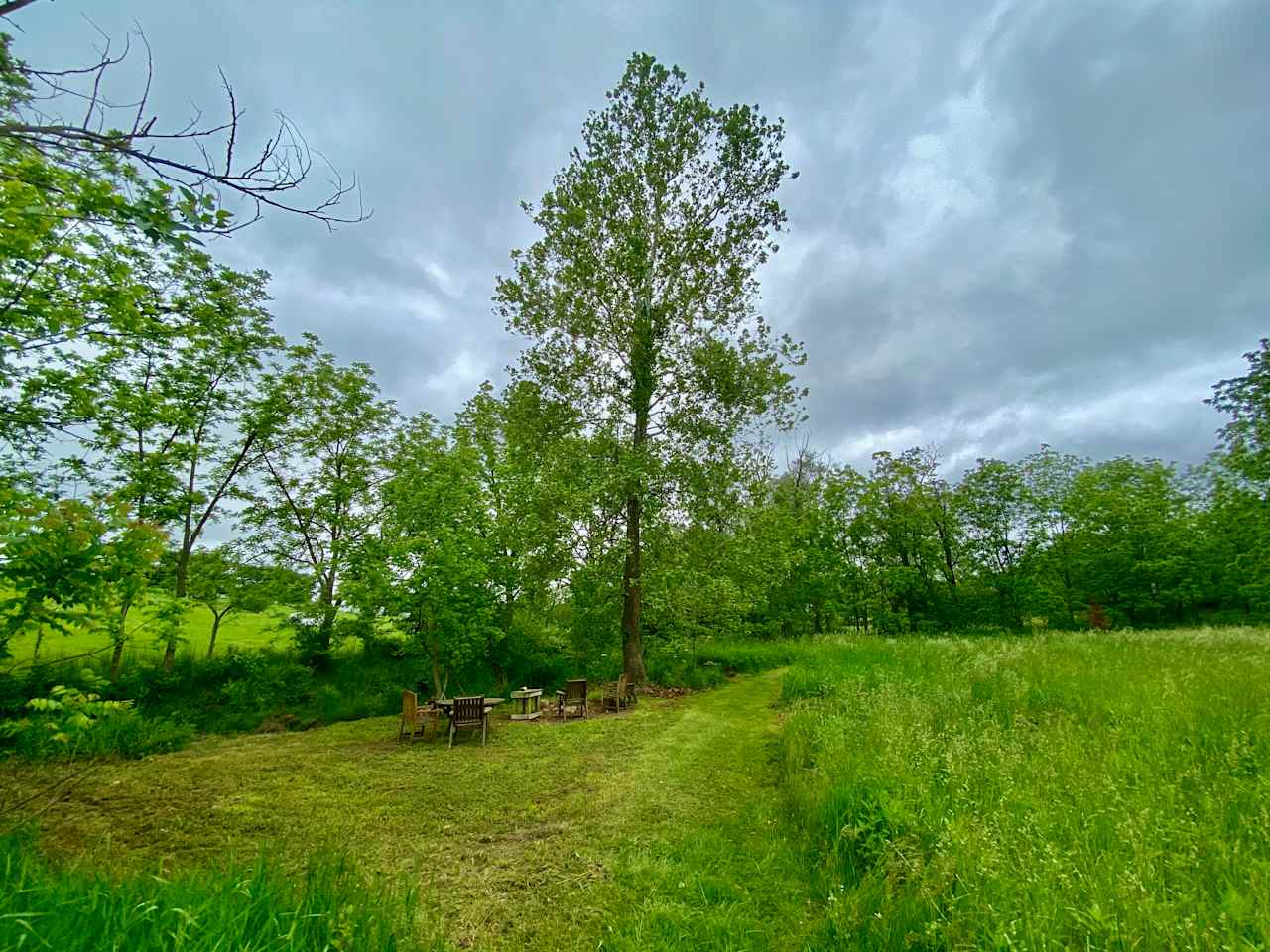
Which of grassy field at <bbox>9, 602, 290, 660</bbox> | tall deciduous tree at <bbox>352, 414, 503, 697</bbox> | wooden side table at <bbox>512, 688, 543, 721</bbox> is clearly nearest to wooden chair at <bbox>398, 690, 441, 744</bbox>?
tall deciduous tree at <bbox>352, 414, 503, 697</bbox>

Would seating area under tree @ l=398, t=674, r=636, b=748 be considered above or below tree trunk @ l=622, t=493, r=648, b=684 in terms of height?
below

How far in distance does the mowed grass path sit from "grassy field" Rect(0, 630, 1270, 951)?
3 centimetres

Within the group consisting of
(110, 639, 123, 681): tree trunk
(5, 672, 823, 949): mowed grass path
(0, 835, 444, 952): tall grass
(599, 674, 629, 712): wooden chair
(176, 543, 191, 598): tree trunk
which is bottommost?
(5, 672, 823, 949): mowed grass path

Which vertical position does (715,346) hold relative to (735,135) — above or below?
below

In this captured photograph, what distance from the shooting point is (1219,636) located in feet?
38.0

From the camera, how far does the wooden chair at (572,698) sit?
11312mm

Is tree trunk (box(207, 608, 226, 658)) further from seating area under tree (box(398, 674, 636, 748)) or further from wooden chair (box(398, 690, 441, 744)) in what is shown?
wooden chair (box(398, 690, 441, 744))

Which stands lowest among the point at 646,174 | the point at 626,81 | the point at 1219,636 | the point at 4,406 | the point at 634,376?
the point at 1219,636

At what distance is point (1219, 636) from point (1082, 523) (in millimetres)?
19427

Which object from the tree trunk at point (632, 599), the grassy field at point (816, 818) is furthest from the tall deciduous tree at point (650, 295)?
the grassy field at point (816, 818)

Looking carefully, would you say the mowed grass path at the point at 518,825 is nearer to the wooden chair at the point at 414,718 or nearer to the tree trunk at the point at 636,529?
the wooden chair at the point at 414,718

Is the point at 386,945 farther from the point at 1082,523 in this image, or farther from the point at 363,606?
the point at 1082,523

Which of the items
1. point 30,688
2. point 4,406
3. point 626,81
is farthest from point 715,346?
point 30,688

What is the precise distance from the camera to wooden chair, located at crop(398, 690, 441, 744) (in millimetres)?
9656
